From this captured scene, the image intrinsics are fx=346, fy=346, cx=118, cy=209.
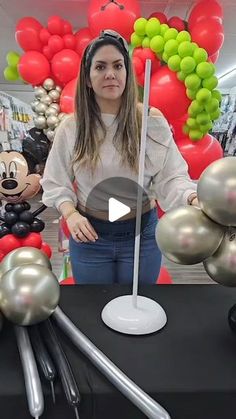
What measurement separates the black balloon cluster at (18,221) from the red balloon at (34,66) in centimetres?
67

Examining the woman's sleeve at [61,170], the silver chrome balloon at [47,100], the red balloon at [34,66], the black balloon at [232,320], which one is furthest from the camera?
the silver chrome balloon at [47,100]

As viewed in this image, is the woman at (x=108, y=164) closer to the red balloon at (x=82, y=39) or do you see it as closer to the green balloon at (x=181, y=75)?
the green balloon at (x=181, y=75)

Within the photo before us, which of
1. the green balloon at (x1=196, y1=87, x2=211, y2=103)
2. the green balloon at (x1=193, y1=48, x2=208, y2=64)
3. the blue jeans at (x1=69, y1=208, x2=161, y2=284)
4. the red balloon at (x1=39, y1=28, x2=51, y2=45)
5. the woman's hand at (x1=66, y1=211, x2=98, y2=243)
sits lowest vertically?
the blue jeans at (x1=69, y1=208, x2=161, y2=284)

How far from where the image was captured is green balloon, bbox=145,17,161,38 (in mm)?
1423

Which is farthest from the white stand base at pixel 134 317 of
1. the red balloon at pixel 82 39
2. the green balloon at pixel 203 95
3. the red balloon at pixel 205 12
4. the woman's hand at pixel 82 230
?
the red balloon at pixel 82 39

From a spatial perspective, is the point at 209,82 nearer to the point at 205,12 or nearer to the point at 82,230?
the point at 205,12

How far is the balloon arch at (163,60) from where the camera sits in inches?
55.9

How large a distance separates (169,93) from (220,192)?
118 cm

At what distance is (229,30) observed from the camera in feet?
9.64

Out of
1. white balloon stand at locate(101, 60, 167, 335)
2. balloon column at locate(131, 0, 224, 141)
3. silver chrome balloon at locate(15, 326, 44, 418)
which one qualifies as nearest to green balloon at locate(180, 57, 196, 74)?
balloon column at locate(131, 0, 224, 141)

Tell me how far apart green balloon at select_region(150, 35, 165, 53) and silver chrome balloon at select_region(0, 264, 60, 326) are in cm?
123

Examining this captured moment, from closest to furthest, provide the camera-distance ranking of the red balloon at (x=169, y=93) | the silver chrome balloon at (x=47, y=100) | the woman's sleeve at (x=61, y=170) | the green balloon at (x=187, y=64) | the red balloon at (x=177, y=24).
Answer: the woman's sleeve at (x=61, y=170) → the green balloon at (x=187, y=64) → the red balloon at (x=169, y=93) → the red balloon at (x=177, y=24) → the silver chrome balloon at (x=47, y=100)

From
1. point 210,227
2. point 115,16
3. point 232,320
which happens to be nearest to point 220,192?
point 210,227
